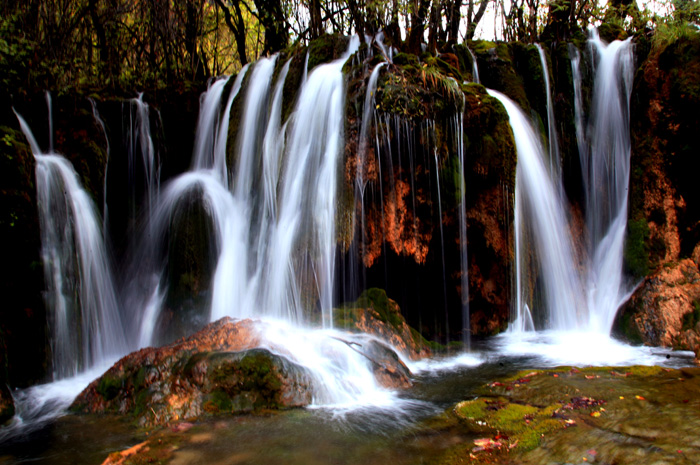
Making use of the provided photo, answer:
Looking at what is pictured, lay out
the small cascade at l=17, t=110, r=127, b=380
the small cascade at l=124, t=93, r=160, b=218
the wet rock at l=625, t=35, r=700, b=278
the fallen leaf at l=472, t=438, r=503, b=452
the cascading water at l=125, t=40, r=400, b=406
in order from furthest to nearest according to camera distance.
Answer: the small cascade at l=124, t=93, r=160, b=218 → the wet rock at l=625, t=35, r=700, b=278 → the small cascade at l=17, t=110, r=127, b=380 → the cascading water at l=125, t=40, r=400, b=406 → the fallen leaf at l=472, t=438, r=503, b=452

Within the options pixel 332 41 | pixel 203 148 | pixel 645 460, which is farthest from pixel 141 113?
pixel 645 460

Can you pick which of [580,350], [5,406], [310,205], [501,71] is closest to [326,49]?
[501,71]

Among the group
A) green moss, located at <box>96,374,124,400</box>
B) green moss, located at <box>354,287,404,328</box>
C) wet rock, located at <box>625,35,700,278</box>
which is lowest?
green moss, located at <box>96,374,124,400</box>

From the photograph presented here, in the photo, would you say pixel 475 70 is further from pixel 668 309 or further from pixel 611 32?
pixel 668 309

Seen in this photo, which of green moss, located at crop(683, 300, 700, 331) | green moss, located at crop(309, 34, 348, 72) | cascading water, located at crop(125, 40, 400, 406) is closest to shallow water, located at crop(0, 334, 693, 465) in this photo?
cascading water, located at crop(125, 40, 400, 406)

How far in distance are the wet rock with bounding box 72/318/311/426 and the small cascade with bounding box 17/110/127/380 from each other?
82.8 inches

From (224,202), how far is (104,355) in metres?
3.26

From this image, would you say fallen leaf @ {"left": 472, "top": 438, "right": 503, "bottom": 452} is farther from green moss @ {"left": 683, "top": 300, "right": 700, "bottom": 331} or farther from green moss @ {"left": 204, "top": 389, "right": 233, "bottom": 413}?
green moss @ {"left": 683, "top": 300, "right": 700, "bottom": 331}

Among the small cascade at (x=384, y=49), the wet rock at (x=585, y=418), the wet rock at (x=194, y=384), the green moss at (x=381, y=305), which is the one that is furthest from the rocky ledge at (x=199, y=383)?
the small cascade at (x=384, y=49)

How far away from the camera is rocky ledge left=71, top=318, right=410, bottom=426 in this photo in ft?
14.9

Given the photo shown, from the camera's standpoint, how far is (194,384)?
4676 millimetres

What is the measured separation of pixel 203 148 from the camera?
10109 mm

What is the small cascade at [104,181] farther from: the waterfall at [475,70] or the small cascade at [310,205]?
the waterfall at [475,70]

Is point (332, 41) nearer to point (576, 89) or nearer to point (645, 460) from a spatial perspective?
point (576, 89)
